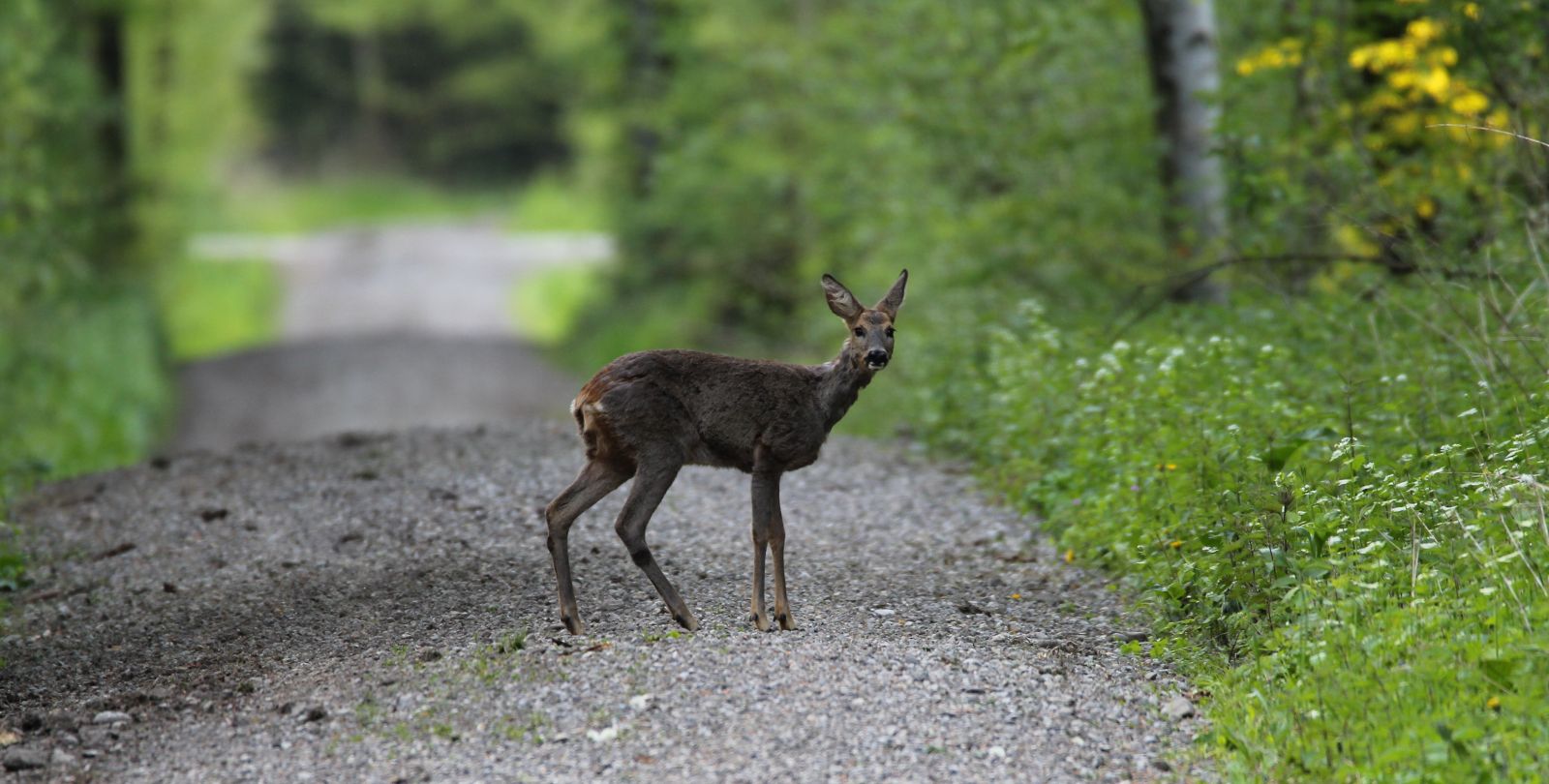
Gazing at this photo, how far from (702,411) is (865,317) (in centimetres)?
78

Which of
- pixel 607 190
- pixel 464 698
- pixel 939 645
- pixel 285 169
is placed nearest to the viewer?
pixel 464 698

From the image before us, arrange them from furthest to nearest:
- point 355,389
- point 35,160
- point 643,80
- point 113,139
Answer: point 113,139 < point 643,80 < point 355,389 < point 35,160

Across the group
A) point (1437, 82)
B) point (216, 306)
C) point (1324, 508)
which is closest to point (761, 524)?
point (1324, 508)

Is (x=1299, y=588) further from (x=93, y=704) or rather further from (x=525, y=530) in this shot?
(x=93, y=704)

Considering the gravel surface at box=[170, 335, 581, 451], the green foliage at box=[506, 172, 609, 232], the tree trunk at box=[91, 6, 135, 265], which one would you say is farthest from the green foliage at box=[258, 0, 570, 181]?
the gravel surface at box=[170, 335, 581, 451]

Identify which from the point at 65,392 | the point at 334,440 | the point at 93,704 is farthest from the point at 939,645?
the point at 65,392

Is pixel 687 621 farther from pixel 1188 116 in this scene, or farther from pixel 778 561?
pixel 1188 116

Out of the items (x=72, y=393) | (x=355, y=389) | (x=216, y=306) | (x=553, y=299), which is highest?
(x=72, y=393)

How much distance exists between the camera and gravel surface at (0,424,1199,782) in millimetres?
5562

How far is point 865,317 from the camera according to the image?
6.51m

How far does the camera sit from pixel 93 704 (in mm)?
6293

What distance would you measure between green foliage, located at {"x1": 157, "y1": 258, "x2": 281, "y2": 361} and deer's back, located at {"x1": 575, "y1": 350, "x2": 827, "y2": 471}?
18455 millimetres

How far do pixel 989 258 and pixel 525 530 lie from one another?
229 inches

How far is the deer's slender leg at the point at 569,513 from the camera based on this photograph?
6.49m
